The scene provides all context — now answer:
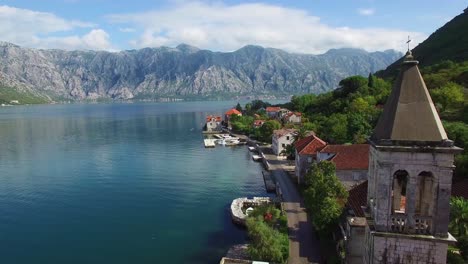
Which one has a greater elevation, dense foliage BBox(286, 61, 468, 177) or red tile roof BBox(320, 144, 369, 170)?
dense foliage BBox(286, 61, 468, 177)

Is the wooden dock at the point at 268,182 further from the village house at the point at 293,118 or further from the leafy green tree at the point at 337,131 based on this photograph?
the village house at the point at 293,118

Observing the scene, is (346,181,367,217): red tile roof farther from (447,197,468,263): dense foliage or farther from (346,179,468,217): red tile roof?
(447,197,468,263): dense foliage

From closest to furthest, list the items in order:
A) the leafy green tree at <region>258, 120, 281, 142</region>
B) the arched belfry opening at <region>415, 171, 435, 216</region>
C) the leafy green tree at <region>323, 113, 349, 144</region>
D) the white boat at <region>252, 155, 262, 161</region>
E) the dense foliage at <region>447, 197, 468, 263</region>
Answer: the arched belfry opening at <region>415, 171, 435, 216</region>
the dense foliage at <region>447, 197, 468, 263</region>
the leafy green tree at <region>323, 113, 349, 144</region>
the white boat at <region>252, 155, 262, 161</region>
the leafy green tree at <region>258, 120, 281, 142</region>

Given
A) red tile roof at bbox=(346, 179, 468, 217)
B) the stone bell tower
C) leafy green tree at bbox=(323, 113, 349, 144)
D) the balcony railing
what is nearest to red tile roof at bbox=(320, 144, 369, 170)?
red tile roof at bbox=(346, 179, 468, 217)

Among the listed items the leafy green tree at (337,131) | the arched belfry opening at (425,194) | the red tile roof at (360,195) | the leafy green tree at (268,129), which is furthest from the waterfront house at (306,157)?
the leafy green tree at (268,129)

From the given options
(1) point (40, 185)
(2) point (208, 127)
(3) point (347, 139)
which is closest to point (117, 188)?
(1) point (40, 185)

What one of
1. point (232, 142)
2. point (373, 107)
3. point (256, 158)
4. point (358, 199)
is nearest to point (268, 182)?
point (256, 158)
